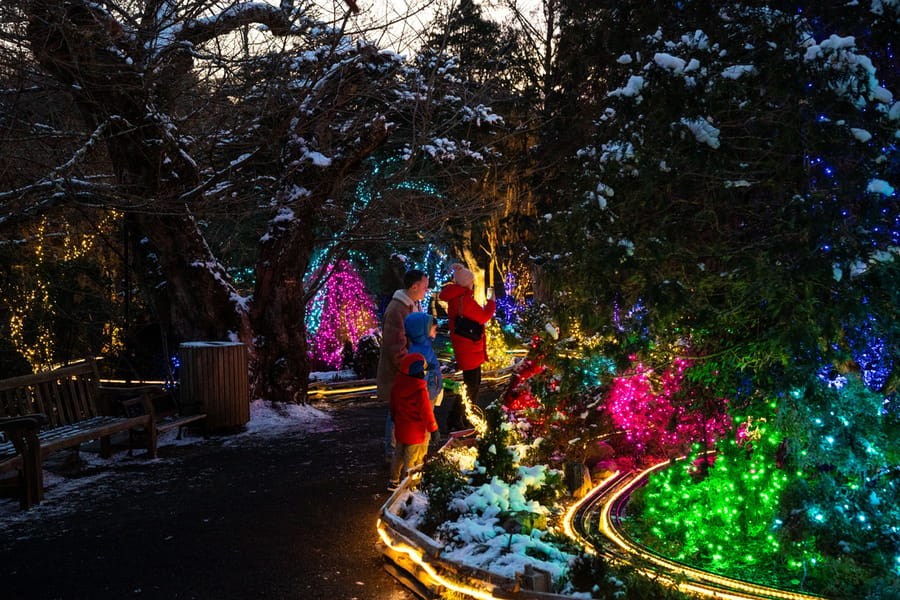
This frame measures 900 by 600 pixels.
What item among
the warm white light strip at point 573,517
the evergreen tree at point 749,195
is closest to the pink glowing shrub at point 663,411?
the warm white light strip at point 573,517

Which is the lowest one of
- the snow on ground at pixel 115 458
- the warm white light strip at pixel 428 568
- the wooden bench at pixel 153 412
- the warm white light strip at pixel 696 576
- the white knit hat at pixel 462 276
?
the warm white light strip at pixel 696 576

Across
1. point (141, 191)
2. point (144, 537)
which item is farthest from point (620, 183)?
point (141, 191)

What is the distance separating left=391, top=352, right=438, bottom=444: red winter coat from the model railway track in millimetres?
1450

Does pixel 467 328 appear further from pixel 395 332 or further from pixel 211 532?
pixel 211 532

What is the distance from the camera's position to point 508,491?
566 cm

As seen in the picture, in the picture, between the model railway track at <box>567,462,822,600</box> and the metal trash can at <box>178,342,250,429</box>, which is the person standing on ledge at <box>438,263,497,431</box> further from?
the metal trash can at <box>178,342,250,429</box>

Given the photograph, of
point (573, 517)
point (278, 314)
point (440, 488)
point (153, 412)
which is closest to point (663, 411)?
point (573, 517)

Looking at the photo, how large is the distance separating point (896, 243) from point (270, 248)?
9.19 metres

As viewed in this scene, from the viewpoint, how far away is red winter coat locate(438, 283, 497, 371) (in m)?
8.41

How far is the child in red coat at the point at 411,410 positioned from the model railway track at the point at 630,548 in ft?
4.77

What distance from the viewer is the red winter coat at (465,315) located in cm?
841

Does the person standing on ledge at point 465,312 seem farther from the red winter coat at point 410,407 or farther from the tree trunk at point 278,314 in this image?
the tree trunk at point 278,314

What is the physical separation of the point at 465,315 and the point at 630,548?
3734 mm

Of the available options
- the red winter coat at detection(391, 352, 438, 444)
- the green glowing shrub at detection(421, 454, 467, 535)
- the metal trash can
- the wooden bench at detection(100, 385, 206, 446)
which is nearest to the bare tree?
the metal trash can
